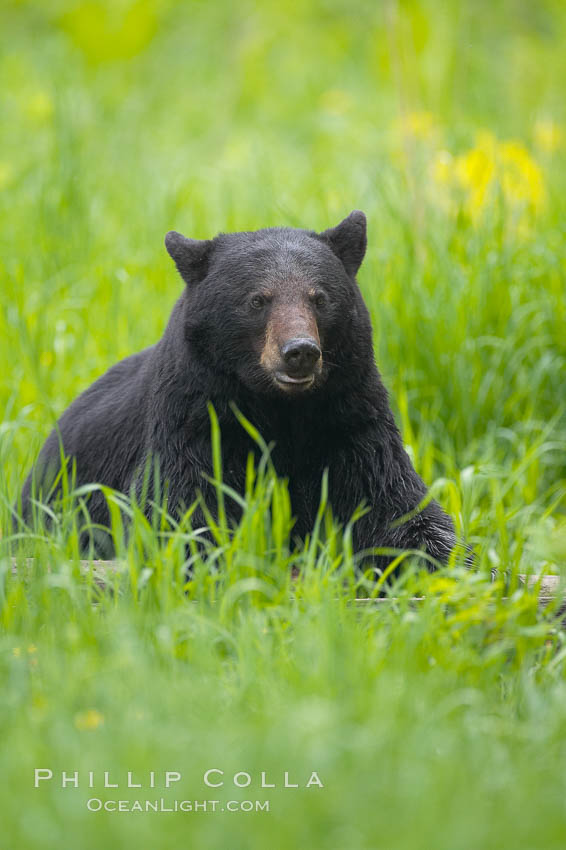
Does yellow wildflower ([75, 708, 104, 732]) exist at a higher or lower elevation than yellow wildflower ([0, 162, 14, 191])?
lower

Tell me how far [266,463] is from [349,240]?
0.86 m

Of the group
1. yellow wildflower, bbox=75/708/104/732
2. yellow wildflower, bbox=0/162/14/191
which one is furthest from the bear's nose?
yellow wildflower, bbox=0/162/14/191

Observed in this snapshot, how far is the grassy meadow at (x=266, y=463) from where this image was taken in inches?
83.5

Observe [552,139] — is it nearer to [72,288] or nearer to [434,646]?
[72,288]

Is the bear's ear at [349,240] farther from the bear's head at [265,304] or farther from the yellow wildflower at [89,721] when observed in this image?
the yellow wildflower at [89,721]

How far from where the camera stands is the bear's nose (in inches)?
126

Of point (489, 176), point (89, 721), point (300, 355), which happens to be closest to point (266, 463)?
point (300, 355)

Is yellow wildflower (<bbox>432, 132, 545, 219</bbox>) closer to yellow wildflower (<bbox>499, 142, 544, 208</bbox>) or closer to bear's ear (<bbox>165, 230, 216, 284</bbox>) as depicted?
yellow wildflower (<bbox>499, 142, 544, 208</bbox>)

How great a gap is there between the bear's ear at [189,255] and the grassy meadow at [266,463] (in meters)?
0.73

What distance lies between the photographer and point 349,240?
3.77 m

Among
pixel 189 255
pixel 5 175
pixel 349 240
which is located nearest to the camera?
pixel 189 255

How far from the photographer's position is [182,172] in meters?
8.73

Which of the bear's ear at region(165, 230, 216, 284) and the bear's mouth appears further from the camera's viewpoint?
the bear's ear at region(165, 230, 216, 284)

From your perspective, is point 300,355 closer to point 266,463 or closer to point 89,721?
point 266,463
